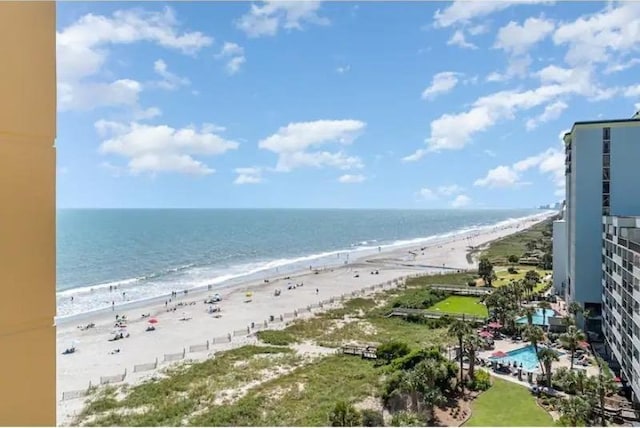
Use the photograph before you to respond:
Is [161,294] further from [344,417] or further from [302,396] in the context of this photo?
[344,417]

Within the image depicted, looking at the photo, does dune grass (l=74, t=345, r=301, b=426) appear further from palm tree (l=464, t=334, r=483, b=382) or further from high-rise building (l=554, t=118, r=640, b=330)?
high-rise building (l=554, t=118, r=640, b=330)

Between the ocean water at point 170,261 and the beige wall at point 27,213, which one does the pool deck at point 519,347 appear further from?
the ocean water at point 170,261

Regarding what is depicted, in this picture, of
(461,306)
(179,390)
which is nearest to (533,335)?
(461,306)

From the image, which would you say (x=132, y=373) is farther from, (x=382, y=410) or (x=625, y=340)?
(x=625, y=340)

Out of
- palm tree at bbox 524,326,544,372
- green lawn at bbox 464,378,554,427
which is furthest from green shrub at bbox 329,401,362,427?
palm tree at bbox 524,326,544,372

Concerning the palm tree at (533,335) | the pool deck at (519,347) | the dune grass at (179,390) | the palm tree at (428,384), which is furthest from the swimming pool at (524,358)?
the dune grass at (179,390)

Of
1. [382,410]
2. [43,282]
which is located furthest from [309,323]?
[43,282]

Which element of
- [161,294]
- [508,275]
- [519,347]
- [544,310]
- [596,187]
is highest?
[596,187]
